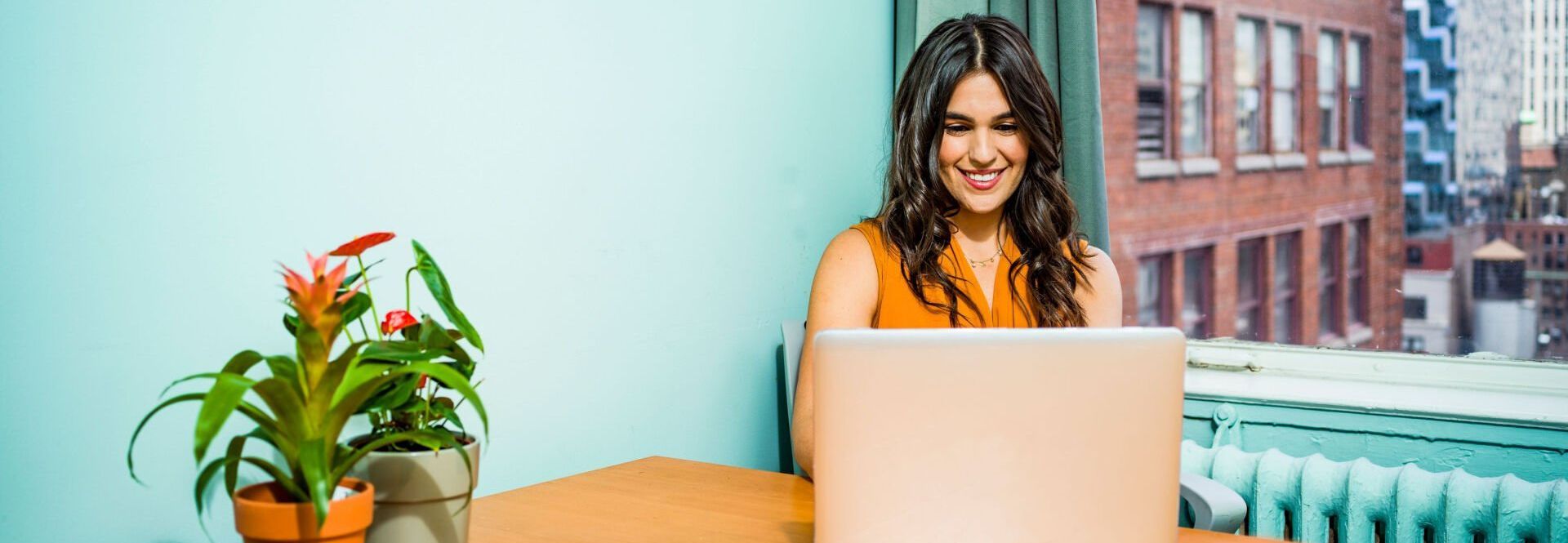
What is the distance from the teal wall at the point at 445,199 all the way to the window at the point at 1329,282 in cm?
103

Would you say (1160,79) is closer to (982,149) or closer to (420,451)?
(982,149)

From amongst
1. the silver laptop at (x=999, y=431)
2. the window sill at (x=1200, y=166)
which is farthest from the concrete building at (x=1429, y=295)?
the silver laptop at (x=999, y=431)

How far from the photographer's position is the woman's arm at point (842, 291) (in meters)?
1.79

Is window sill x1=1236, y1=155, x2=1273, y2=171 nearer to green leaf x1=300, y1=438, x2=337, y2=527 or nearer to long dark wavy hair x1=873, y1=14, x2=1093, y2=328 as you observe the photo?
long dark wavy hair x1=873, y1=14, x2=1093, y2=328

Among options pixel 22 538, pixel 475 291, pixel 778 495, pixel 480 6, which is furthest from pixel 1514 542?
pixel 22 538

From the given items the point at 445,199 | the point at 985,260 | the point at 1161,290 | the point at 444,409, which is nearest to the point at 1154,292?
the point at 1161,290

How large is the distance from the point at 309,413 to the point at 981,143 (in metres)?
1.15

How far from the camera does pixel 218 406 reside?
33.6 inches

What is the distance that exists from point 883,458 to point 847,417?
46 mm

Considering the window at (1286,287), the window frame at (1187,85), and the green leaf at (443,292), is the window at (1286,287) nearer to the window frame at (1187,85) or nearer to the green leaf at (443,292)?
the window frame at (1187,85)

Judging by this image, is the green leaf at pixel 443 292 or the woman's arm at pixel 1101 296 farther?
the woman's arm at pixel 1101 296

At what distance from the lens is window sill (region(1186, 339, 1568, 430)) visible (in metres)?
2.01

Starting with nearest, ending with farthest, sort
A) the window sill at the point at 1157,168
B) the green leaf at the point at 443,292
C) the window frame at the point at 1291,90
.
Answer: the green leaf at the point at 443,292 < the window frame at the point at 1291,90 < the window sill at the point at 1157,168

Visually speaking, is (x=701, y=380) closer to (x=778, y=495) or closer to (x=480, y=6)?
(x=778, y=495)
